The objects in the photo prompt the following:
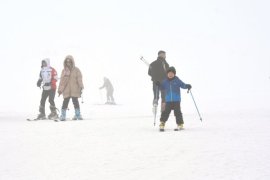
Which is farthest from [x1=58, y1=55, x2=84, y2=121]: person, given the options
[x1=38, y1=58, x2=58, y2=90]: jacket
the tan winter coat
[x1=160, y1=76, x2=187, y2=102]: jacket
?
[x1=160, y1=76, x2=187, y2=102]: jacket

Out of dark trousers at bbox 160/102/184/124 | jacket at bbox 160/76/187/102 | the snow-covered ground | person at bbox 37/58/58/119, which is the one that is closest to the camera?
the snow-covered ground

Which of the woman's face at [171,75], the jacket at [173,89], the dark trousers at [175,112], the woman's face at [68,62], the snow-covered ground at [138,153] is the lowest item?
the snow-covered ground at [138,153]

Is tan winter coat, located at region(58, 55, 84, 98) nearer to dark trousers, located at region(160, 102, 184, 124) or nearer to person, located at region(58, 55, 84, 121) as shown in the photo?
person, located at region(58, 55, 84, 121)

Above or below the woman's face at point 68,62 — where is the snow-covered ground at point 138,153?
below

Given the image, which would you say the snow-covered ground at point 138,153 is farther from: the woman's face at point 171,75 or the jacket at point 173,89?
the woman's face at point 171,75

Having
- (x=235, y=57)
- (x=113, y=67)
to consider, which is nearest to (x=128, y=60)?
(x=113, y=67)

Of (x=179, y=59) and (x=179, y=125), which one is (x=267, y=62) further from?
(x=179, y=125)

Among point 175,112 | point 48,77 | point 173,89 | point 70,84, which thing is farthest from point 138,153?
point 48,77

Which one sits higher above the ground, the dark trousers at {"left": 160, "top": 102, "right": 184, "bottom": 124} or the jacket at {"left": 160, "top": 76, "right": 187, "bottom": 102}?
the jacket at {"left": 160, "top": 76, "right": 187, "bottom": 102}

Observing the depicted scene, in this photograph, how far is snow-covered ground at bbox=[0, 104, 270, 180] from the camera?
7.12 meters

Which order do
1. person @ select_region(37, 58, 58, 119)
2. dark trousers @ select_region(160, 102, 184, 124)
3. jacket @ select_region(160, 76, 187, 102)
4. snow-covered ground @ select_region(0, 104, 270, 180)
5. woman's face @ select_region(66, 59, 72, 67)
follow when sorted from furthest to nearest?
1. person @ select_region(37, 58, 58, 119)
2. woman's face @ select_region(66, 59, 72, 67)
3. jacket @ select_region(160, 76, 187, 102)
4. dark trousers @ select_region(160, 102, 184, 124)
5. snow-covered ground @ select_region(0, 104, 270, 180)

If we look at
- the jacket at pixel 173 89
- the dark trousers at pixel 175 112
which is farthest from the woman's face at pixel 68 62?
the dark trousers at pixel 175 112

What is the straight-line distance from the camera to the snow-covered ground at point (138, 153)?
7121 mm

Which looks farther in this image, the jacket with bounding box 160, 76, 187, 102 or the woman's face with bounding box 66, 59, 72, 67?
the woman's face with bounding box 66, 59, 72, 67
